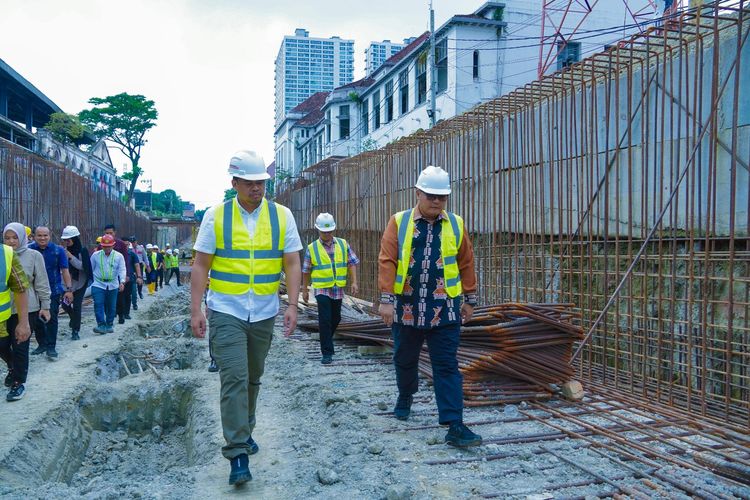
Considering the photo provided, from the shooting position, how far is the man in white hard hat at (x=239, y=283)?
4172 mm

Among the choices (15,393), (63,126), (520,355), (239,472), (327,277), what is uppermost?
(63,126)

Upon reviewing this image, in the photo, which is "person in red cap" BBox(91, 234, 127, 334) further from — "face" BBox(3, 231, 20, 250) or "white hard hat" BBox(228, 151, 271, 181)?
"white hard hat" BBox(228, 151, 271, 181)

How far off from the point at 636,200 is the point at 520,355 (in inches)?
92.5

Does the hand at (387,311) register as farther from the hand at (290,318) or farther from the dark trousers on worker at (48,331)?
the dark trousers on worker at (48,331)

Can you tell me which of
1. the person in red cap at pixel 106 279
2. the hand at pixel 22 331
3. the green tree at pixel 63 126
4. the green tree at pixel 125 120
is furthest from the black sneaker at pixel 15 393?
the green tree at pixel 125 120

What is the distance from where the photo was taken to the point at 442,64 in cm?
2748

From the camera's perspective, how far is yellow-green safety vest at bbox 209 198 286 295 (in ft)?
14.1

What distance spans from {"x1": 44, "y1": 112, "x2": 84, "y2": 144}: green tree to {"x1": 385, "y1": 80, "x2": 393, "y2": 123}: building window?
1676 centimetres

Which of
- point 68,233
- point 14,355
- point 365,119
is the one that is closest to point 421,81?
point 365,119

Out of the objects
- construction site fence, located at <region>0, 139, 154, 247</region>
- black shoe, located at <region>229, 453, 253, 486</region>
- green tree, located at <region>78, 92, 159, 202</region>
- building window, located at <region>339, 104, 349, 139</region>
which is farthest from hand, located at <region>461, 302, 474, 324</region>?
green tree, located at <region>78, 92, 159, 202</region>

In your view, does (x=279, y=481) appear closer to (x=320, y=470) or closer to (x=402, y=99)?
(x=320, y=470)

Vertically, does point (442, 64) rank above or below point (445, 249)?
above

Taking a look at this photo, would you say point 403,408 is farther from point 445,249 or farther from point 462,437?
point 445,249

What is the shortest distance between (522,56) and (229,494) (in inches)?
1026
